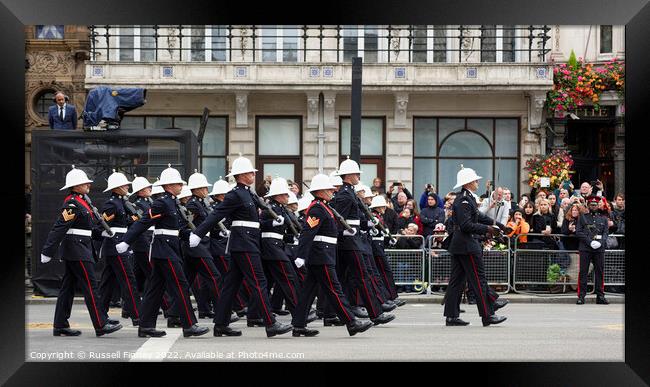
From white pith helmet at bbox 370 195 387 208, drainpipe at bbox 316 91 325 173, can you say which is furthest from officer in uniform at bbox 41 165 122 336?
drainpipe at bbox 316 91 325 173

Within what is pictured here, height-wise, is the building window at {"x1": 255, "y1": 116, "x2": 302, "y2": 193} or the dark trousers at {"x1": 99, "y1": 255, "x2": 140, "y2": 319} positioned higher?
the building window at {"x1": 255, "y1": 116, "x2": 302, "y2": 193}

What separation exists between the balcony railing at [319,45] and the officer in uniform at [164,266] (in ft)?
48.8

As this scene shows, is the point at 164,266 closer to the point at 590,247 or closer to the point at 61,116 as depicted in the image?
the point at 61,116

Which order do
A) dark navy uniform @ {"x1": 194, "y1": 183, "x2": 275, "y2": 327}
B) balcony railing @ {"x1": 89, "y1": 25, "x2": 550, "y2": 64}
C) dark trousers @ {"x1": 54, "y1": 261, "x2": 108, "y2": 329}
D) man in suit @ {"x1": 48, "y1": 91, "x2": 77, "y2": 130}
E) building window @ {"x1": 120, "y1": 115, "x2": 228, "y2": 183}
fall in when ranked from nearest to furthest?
1. dark navy uniform @ {"x1": 194, "y1": 183, "x2": 275, "y2": 327}
2. dark trousers @ {"x1": 54, "y1": 261, "x2": 108, "y2": 329}
3. man in suit @ {"x1": 48, "y1": 91, "x2": 77, "y2": 130}
4. balcony railing @ {"x1": 89, "y1": 25, "x2": 550, "y2": 64}
5. building window @ {"x1": 120, "y1": 115, "x2": 228, "y2": 183}

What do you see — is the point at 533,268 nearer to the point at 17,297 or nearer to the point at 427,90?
the point at 427,90

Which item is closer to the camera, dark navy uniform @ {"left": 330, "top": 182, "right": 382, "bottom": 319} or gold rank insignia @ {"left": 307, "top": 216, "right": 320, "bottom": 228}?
gold rank insignia @ {"left": 307, "top": 216, "right": 320, "bottom": 228}

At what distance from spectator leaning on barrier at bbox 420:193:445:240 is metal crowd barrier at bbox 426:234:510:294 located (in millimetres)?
393

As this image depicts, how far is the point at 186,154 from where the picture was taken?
20.8 meters

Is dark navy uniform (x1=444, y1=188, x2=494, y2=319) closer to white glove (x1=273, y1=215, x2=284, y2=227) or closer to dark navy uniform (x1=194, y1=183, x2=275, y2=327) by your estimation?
white glove (x1=273, y1=215, x2=284, y2=227)

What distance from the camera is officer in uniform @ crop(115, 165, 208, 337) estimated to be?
1430cm

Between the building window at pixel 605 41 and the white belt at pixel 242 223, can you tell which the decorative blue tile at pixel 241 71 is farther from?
the white belt at pixel 242 223

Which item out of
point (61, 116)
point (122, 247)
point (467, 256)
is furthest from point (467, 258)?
point (61, 116)

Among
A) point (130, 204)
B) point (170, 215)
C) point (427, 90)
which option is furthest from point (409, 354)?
point (427, 90)

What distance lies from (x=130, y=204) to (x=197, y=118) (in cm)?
1322
